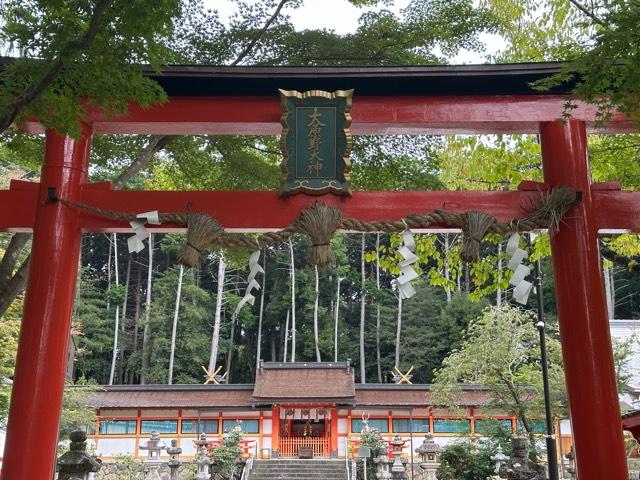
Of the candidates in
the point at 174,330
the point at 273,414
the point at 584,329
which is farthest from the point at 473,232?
the point at 174,330

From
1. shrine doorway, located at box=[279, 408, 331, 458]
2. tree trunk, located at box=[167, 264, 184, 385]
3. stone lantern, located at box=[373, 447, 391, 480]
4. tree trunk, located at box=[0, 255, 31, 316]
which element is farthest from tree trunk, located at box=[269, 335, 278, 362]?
tree trunk, located at box=[0, 255, 31, 316]

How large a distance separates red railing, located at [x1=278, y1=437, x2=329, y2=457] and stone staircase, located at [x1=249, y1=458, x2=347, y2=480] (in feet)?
3.46

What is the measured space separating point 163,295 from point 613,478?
32.7m

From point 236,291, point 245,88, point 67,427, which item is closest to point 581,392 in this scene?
point 245,88

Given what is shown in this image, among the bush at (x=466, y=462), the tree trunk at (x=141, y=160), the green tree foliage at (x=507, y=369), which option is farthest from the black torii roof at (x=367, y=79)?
the bush at (x=466, y=462)

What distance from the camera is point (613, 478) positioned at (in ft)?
13.0

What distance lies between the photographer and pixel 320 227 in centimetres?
416

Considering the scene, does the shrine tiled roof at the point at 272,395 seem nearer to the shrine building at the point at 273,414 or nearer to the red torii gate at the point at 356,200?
the shrine building at the point at 273,414

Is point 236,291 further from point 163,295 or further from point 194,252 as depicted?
point 194,252

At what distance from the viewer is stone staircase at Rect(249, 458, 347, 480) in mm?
20094

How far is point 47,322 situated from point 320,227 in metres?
1.98

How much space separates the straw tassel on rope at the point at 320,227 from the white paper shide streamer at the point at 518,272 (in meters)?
1.23

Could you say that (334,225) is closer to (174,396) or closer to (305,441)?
(305,441)

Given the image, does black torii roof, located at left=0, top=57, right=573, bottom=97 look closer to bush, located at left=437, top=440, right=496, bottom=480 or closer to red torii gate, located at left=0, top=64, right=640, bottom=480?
red torii gate, located at left=0, top=64, right=640, bottom=480
